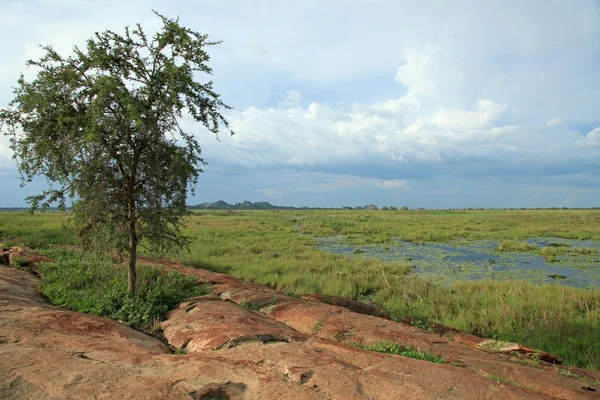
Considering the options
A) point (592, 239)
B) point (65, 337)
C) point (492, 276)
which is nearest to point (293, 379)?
point (65, 337)

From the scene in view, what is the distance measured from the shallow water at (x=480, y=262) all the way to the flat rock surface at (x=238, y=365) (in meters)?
11.9

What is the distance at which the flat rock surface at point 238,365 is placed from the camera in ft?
12.8

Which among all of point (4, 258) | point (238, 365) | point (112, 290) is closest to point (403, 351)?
point (238, 365)

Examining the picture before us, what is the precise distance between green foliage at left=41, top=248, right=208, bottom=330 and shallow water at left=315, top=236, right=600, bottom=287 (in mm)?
12850

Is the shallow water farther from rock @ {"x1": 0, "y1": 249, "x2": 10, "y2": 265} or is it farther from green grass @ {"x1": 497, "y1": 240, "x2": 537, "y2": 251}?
rock @ {"x1": 0, "y1": 249, "x2": 10, "y2": 265}

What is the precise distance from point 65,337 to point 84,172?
4142mm

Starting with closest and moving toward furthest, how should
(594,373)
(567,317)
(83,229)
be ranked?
A: (594,373) → (83,229) → (567,317)

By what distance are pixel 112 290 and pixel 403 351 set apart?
24.0 ft

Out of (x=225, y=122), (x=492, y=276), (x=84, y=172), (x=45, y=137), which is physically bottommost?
(x=492, y=276)

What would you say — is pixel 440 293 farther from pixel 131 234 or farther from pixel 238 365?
pixel 131 234

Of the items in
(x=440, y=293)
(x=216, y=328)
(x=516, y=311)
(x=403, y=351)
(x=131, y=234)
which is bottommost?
(x=440, y=293)

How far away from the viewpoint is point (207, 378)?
413cm

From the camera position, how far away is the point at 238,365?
4.57m

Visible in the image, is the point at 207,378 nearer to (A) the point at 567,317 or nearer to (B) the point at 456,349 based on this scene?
(B) the point at 456,349
